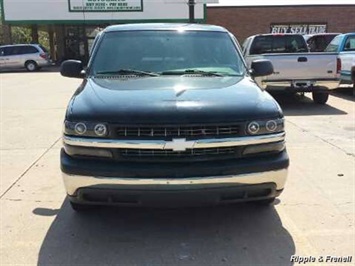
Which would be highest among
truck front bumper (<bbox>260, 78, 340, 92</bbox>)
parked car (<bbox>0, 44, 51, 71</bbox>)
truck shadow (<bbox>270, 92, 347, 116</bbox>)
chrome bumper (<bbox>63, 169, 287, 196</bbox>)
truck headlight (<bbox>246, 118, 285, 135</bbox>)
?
truck headlight (<bbox>246, 118, 285, 135</bbox>)

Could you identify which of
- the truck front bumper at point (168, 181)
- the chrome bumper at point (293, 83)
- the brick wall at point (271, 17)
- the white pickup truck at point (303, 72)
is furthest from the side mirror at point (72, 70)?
the brick wall at point (271, 17)

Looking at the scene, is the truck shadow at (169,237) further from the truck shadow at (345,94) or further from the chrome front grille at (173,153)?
the truck shadow at (345,94)

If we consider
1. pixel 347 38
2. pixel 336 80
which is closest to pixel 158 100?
pixel 336 80

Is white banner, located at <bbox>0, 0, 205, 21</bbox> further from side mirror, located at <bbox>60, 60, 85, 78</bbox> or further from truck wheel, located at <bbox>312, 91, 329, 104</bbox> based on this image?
side mirror, located at <bbox>60, 60, 85, 78</bbox>

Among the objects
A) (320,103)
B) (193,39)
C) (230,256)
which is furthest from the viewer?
(320,103)

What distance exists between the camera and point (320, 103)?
1362cm

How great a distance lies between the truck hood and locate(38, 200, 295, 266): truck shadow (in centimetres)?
108

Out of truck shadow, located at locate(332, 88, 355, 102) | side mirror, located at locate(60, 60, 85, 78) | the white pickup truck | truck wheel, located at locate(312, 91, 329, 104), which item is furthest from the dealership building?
side mirror, located at locate(60, 60, 85, 78)

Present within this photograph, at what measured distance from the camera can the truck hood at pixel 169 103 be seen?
3992 mm

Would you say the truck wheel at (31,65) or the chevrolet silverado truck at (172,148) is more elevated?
the chevrolet silverado truck at (172,148)

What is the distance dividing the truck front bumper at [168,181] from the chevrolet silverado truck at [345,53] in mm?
11013

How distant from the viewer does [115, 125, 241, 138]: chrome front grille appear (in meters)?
3.97

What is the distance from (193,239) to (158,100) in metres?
1.24

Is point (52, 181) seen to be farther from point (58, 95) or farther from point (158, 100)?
point (58, 95)
